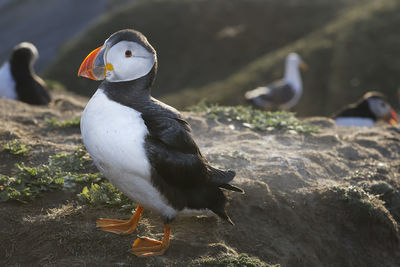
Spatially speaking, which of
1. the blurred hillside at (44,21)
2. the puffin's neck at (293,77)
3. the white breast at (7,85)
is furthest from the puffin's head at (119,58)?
the blurred hillside at (44,21)

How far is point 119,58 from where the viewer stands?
13.1ft

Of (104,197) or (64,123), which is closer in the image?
(104,197)

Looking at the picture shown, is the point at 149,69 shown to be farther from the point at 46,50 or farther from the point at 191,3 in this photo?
the point at 46,50

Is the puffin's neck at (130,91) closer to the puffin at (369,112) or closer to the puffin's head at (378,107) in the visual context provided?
the puffin at (369,112)

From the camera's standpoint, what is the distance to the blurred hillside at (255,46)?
17.5 meters

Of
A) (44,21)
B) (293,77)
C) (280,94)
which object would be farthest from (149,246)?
(44,21)

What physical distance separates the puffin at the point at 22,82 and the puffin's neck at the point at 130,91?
21.2 ft

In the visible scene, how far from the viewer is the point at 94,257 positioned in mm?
4121

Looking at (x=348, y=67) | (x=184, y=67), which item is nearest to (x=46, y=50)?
(x=184, y=67)

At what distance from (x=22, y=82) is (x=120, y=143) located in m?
7.52

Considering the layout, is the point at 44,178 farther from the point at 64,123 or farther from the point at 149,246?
the point at 64,123

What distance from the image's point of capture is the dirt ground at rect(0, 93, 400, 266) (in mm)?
4332

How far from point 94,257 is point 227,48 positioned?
1955 cm

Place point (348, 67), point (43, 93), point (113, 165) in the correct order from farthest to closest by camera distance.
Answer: point (348, 67) < point (43, 93) < point (113, 165)
